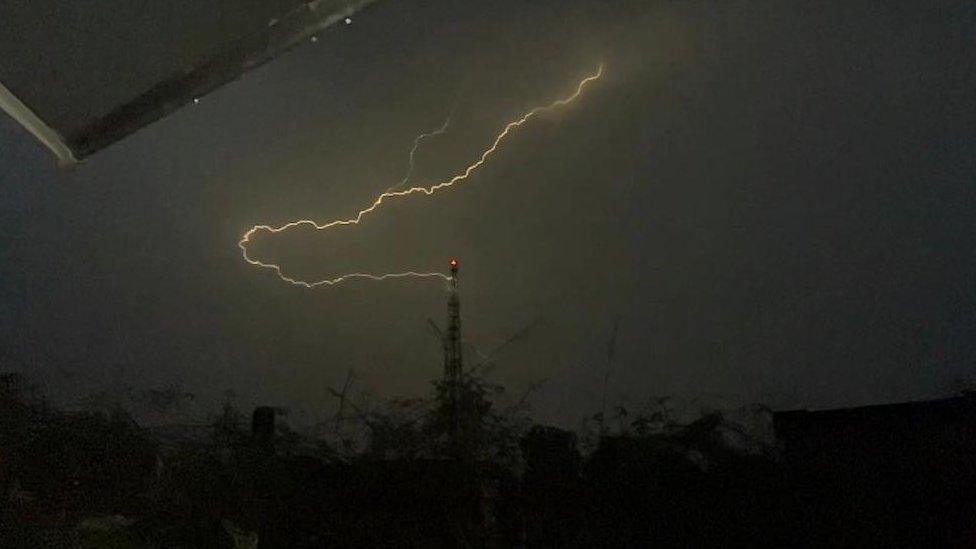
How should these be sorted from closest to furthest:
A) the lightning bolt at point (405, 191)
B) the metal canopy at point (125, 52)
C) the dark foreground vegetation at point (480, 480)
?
the metal canopy at point (125, 52) < the dark foreground vegetation at point (480, 480) < the lightning bolt at point (405, 191)

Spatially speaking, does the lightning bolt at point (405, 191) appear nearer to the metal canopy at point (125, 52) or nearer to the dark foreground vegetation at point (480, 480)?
the dark foreground vegetation at point (480, 480)

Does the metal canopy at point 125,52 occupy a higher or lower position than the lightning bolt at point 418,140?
lower

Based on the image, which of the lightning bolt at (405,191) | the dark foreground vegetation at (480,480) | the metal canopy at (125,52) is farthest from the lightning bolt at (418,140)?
the metal canopy at (125,52)

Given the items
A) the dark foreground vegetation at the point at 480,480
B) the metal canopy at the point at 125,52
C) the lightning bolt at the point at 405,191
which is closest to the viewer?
the metal canopy at the point at 125,52

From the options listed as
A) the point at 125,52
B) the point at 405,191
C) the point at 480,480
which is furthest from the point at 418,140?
the point at 125,52

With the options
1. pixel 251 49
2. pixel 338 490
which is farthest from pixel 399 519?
pixel 251 49

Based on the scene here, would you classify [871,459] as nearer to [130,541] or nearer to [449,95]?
[449,95]

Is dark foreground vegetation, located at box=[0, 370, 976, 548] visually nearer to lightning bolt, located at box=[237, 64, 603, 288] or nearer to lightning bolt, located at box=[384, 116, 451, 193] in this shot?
lightning bolt, located at box=[237, 64, 603, 288]
